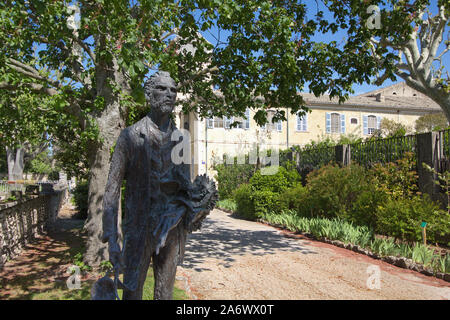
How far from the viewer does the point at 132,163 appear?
8.63 ft

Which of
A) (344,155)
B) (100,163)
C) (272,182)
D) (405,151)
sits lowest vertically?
(272,182)

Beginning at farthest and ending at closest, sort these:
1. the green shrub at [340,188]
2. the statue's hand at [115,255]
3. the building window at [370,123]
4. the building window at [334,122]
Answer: the building window at [370,123] < the building window at [334,122] < the green shrub at [340,188] < the statue's hand at [115,255]

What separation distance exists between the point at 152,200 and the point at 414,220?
737 cm

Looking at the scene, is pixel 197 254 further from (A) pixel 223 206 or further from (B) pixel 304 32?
(A) pixel 223 206

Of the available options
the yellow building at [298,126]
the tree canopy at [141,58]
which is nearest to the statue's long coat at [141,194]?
the tree canopy at [141,58]

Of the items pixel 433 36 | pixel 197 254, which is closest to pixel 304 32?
pixel 433 36

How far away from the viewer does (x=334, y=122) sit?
28.5 m

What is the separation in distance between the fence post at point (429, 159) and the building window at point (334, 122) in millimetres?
19088

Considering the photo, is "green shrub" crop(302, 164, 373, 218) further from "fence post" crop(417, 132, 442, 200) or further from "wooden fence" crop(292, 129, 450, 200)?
"fence post" crop(417, 132, 442, 200)

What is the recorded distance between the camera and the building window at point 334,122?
28234 mm

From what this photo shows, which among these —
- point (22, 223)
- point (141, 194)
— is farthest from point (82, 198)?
point (141, 194)

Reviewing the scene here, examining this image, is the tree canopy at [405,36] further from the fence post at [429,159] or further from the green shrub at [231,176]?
the green shrub at [231,176]

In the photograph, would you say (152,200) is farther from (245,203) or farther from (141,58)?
(245,203)
